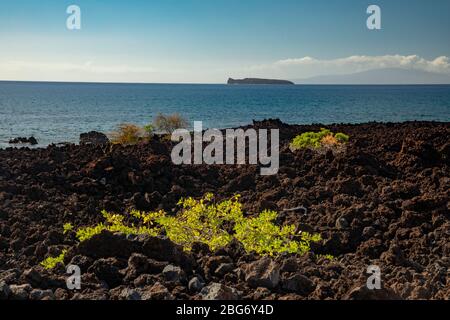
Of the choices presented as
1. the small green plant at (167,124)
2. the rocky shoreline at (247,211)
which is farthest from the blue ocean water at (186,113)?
the rocky shoreline at (247,211)

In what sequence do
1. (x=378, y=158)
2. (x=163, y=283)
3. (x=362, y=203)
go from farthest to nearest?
1. (x=378, y=158)
2. (x=362, y=203)
3. (x=163, y=283)

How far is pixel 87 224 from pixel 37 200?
184 centimetres

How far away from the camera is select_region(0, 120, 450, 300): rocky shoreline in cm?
620

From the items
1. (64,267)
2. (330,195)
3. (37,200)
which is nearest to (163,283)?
(64,267)

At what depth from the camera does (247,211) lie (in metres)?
10.4

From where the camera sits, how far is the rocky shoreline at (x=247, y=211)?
6.20m

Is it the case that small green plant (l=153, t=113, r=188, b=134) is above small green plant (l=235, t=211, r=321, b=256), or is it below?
above

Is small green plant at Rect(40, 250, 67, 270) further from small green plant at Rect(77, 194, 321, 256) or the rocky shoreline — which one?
small green plant at Rect(77, 194, 321, 256)

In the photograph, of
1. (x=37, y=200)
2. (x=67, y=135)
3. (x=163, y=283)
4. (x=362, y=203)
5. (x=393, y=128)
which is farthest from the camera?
(x=67, y=135)

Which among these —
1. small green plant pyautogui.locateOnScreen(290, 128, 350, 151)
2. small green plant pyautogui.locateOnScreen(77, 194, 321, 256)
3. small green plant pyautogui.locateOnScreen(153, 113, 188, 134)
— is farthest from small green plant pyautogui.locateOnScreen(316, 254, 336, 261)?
small green plant pyautogui.locateOnScreen(153, 113, 188, 134)

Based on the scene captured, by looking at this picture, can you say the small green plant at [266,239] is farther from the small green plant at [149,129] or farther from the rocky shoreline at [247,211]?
the small green plant at [149,129]

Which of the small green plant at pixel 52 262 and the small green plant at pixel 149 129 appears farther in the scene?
the small green plant at pixel 149 129

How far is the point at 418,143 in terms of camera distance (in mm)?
13133
